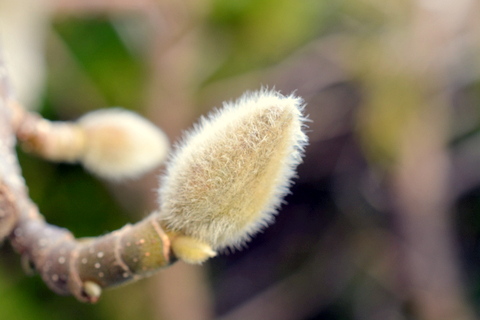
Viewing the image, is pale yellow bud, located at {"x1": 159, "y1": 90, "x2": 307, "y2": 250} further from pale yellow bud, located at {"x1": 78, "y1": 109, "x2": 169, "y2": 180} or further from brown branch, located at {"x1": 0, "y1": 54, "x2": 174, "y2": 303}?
pale yellow bud, located at {"x1": 78, "y1": 109, "x2": 169, "y2": 180}

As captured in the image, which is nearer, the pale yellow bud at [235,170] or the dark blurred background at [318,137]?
the pale yellow bud at [235,170]

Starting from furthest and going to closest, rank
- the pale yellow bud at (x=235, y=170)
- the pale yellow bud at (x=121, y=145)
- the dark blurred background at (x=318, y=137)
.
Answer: the dark blurred background at (x=318, y=137)
the pale yellow bud at (x=121, y=145)
the pale yellow bud at (x=235, y=170)

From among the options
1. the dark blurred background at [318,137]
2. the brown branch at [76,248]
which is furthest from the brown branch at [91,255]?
the dark blurred background at [318,137]

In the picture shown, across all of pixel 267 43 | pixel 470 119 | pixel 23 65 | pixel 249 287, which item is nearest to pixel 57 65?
pixel 23 65

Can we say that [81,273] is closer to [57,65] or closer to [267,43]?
[57,65]

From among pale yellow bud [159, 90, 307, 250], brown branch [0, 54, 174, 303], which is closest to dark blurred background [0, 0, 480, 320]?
brown branch [0, 54, 174, 303]

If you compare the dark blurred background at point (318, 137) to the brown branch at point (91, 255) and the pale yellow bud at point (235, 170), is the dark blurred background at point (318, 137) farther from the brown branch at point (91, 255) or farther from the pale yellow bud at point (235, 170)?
the pale yellow bud at point (235, 170)

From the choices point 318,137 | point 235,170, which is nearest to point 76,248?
point 235,170
